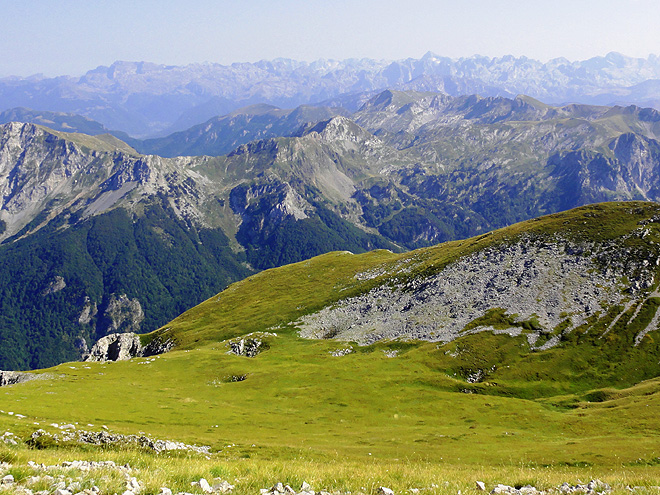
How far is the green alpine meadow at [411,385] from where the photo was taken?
25094 millimetres

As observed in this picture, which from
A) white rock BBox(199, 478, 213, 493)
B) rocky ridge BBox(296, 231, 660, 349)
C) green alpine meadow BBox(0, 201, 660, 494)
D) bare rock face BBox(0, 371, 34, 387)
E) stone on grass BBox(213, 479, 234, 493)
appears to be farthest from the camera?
rocky ridge BBox(296, 231, 660, 349)

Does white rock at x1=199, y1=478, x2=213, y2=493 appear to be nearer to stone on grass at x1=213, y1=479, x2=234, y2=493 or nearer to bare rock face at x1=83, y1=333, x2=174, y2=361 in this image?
stone on grass at x1=213, y1=479, x2=234, y2=493

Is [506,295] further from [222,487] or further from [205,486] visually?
[205,486]

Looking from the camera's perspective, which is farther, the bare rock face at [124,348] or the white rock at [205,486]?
the bare rock face at [124,348]

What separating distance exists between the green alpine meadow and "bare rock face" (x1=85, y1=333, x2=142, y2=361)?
282 centimetres

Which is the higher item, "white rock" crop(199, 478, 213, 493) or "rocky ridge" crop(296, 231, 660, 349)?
"white rock" crop(199, 478, 213, 493)

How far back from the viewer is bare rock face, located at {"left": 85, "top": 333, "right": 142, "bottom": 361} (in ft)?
494

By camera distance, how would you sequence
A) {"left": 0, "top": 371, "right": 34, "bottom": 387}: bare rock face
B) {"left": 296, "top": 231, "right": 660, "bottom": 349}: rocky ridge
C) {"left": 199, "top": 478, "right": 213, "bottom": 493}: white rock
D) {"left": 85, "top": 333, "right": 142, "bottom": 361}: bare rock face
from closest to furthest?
{"left": 199, "top": 478, "right": 213, "bottom": 493}: white rock → {"left": 0, "top": 371, "right": 34, "bottom": 387}: bare rock face → {"left": 296, "top": 231, "right": 660, "bottom": 349}: rocky ridge → {"left": 85, "top": 333, "right": 142, "bottom": 361}: bare rock face

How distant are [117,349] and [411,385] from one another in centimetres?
11685

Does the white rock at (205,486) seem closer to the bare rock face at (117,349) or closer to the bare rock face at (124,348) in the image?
the bare rock face at (124,348)

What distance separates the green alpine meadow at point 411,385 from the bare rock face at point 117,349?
2820mm

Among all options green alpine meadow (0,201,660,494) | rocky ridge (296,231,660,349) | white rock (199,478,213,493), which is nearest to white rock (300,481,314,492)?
green alpine meadow (0,201,660,494)

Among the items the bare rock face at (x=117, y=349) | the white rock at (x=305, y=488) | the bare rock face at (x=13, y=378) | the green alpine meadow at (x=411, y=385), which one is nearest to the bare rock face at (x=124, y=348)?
the bare rock face at (x=117, y=349)

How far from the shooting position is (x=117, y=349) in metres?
152
